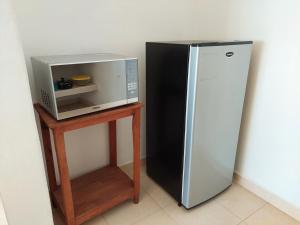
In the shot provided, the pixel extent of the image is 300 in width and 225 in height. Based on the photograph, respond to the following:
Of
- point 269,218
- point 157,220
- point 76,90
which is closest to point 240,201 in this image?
point 269,218

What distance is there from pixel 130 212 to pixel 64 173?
55 cm

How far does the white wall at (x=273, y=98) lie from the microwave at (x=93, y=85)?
0.82 metres

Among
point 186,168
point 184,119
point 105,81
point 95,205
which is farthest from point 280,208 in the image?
point 105,81

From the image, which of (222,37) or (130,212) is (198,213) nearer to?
(130,212)

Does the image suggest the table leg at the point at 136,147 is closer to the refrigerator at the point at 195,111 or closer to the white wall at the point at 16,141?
the refrigerator at the point at 195,111

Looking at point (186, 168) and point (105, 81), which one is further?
point (186, 168)

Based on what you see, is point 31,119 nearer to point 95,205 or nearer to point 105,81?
point 105,81

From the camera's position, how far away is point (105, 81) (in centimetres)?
111

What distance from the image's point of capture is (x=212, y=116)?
3.98 ft

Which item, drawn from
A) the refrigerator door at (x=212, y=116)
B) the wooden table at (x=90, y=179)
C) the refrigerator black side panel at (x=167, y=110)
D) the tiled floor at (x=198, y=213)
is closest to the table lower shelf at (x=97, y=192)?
the wooden table at (x=90, y=179)

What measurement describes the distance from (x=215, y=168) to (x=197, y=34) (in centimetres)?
106

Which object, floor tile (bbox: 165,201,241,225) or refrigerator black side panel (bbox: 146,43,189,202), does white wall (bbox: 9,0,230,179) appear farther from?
floor tile (bbox: 165,201,241,225)

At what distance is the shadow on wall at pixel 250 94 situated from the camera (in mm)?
1352

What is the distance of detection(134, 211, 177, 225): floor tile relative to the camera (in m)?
1.28
